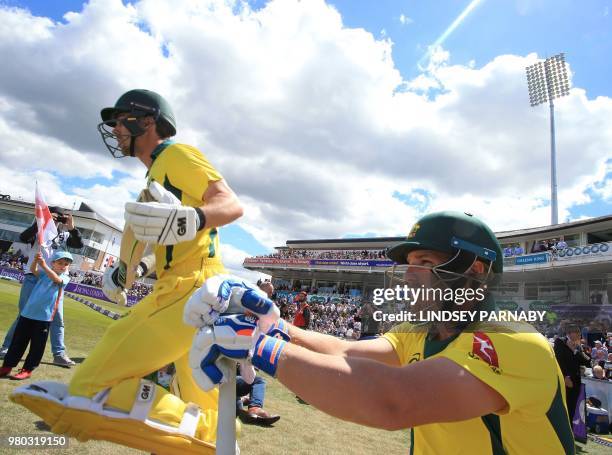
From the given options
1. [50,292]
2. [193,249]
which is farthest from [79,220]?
[193,249]

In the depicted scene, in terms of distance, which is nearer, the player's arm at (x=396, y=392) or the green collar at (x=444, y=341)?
the player's arm at (x=396, y=392)

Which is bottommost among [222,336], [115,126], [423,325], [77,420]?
[77,420]

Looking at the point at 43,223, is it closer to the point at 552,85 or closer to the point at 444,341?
the point at 444,341

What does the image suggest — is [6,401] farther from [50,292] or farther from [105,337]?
[105,337]

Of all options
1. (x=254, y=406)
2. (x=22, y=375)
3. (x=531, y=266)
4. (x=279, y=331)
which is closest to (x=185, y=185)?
(x=279, y=331)

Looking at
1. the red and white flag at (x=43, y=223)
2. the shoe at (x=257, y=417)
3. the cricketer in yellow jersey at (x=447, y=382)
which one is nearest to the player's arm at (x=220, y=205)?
the cricketer in yellow jersey at (x=447, y=382)

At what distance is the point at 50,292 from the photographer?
17.7ft

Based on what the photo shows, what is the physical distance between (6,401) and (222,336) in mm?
3685

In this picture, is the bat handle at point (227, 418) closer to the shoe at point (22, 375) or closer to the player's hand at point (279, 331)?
the player's hand at point (279, 331)

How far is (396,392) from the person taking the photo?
122 centimetres

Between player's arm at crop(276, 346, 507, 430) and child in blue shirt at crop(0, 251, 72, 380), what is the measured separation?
495 cm

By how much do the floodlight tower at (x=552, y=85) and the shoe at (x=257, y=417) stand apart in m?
43.3

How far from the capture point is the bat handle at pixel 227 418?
1.53m

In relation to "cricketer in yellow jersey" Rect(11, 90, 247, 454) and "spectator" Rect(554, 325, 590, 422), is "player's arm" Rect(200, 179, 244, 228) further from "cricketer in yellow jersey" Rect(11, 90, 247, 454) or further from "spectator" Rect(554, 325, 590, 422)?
"spectator" Rect(554, 325, 590, 422)
